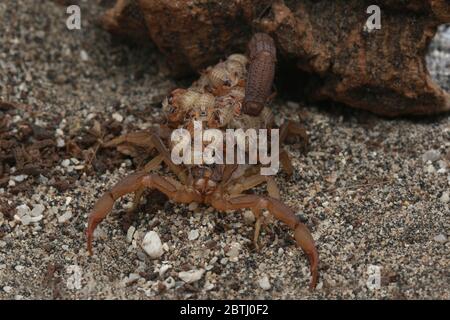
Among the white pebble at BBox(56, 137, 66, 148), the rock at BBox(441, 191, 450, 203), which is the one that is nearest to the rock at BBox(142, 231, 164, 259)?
the white pebble at BBox(56, 137, 66, 148)

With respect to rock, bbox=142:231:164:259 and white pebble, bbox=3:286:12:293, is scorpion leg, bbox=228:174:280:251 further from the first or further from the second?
white pebble, bbox=3:286:12:293

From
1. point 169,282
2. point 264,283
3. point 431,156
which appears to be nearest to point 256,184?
point 264,283

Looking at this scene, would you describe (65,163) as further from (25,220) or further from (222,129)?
(222,129)

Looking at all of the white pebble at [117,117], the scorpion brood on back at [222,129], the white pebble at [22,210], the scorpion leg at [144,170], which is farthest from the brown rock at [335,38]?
the white pebble at [22,210]

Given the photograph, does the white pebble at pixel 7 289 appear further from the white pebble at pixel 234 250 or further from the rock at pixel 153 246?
the white pebble at pixel 234 250

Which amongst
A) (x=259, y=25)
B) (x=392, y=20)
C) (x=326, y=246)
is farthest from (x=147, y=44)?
(x=326, y=246)
